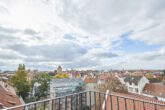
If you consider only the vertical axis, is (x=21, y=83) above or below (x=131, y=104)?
below

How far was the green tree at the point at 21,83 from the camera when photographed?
786 inches

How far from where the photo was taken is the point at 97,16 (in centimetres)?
758

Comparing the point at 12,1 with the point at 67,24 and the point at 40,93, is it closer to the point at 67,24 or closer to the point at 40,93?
the point at 67,24

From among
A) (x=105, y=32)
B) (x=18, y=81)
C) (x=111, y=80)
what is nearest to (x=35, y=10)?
(x=105, y=32)

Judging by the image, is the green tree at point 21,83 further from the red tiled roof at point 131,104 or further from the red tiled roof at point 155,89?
the red tiled roof at point 131,104

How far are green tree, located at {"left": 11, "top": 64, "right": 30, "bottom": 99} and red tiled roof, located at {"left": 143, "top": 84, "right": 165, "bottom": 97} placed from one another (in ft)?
52.3

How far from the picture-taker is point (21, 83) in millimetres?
19875

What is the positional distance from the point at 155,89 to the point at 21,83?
1716 centimetres

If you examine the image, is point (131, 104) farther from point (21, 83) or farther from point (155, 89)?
point (155, 89)

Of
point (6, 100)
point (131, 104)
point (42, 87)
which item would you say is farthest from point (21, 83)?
point (131, 104)

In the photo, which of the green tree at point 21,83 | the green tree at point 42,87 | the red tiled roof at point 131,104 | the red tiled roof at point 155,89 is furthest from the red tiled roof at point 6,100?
the red tiled roof at point 155,89

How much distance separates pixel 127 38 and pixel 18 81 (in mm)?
14731

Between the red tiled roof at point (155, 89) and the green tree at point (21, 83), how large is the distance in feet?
52.3

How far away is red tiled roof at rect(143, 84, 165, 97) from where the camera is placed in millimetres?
19606
